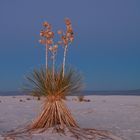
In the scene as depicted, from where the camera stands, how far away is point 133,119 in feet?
38.0

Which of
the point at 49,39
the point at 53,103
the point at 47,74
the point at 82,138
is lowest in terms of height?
the point at 82,138

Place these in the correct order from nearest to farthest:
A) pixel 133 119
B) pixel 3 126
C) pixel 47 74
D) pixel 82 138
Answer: pixel 82 138 < pixel 47 74 < pixel 3 126 < pixel 133 119

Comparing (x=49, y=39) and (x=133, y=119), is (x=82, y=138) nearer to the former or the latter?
(x=49, y=39)

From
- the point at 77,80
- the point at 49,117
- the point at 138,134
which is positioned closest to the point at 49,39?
the point at 77,80

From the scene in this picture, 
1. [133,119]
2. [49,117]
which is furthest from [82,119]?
[49,117]

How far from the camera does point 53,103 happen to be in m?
8.34

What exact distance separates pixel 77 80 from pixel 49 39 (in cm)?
100

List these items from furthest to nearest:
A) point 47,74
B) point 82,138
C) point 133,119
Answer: point 133,119 → point 47,74 → point 82,138

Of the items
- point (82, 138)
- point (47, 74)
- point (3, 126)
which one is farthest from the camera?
point (3, 126)

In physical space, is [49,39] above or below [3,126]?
above

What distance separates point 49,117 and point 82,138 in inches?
40.9

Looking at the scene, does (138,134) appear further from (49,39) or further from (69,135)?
(49,39)

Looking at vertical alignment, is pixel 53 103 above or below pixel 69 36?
below

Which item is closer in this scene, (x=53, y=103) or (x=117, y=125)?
(x=53, y=103)
